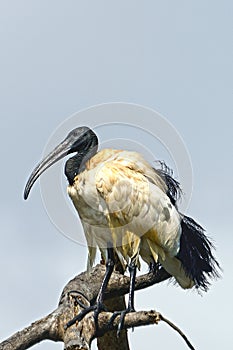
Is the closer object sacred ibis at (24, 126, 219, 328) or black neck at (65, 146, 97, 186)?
sacred ibis at (24, 126, 219, 328)

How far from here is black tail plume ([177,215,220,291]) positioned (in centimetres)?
956

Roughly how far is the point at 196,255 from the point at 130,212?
0.82 meters

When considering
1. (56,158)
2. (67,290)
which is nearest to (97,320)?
(67,290)

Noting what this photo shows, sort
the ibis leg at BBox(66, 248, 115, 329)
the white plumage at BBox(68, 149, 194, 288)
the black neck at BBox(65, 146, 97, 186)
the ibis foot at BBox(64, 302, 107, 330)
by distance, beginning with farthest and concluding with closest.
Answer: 1. the black neck at BBox(65, 146, 97, 186)
2. the white plumage at BBox(68, 149, 194, 288)
3. the ibis leg at BBox(66, 248, 115, 329)
4. the ibis foot at BBox(64, 302, 107, 330)

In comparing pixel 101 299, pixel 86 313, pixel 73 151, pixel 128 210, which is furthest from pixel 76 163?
pixel 86 313

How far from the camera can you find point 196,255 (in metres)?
9.59

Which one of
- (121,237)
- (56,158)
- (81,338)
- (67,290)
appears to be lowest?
(81,338)

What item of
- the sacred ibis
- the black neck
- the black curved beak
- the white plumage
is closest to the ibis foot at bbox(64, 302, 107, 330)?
the sacred ibis

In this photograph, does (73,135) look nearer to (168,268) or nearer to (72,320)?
(168,268)

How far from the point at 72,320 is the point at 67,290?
0.81 metres

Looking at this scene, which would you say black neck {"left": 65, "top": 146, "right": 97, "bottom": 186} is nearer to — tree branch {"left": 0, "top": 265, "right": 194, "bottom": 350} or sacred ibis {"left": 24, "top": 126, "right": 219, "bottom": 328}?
sacred ibis {"left": 24, "top": 126, "right": 219, "bottom": 328}

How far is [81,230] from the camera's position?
946cm

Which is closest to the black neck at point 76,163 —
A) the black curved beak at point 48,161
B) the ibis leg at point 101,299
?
the black curved beak at point 48,161

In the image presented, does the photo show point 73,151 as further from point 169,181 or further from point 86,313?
point 86,313
